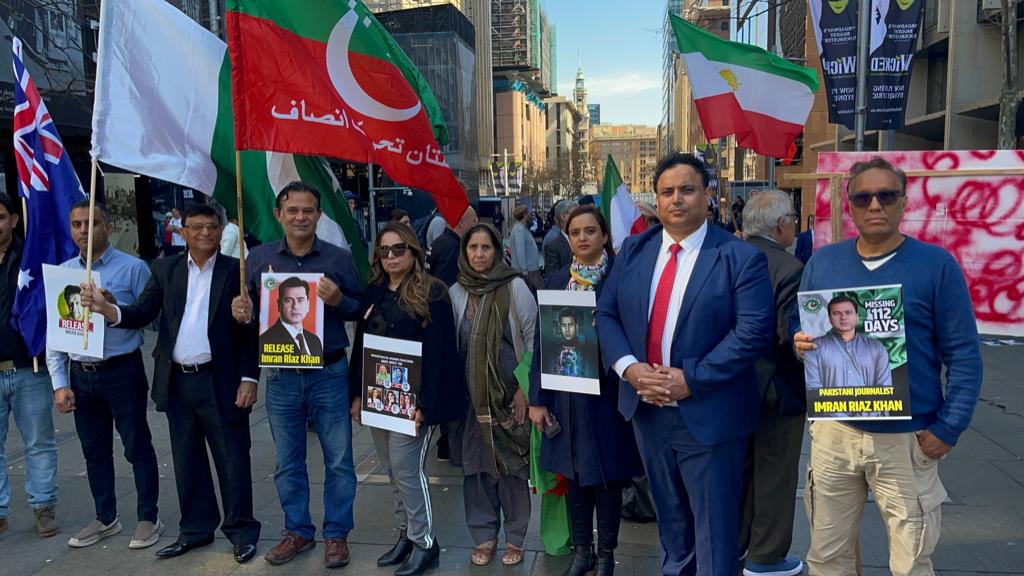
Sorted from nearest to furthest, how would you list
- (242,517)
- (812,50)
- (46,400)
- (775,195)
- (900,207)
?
1. (900,207)
2. (775,195)
3. (242,517)
4. (46,400)
5. (812,50)

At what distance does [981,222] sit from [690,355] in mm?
2362

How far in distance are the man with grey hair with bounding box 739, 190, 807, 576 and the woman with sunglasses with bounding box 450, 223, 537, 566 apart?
119cm

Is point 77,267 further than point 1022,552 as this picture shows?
Yes

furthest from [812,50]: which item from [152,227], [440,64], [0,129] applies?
[0,129]

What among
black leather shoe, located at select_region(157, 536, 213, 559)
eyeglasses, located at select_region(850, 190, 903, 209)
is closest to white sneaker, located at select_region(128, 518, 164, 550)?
black leather shoe, located at select_region(157, 536, 213, 559)

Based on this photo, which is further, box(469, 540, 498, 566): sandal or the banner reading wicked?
the banner reading wicked

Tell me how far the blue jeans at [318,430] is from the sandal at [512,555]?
903 millimetres

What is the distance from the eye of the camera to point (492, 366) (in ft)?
13.3

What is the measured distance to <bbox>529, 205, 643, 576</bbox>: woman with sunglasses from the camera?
373 centimetres

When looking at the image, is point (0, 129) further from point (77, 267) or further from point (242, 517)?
point (242, 517)

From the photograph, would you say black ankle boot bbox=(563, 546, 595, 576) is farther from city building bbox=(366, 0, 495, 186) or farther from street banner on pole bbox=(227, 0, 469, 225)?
city building bbox=(366, 0, 495, 186)

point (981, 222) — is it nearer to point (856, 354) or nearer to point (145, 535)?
point (856, 354)

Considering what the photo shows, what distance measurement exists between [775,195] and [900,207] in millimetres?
1021

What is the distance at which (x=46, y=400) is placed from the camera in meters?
4.73
